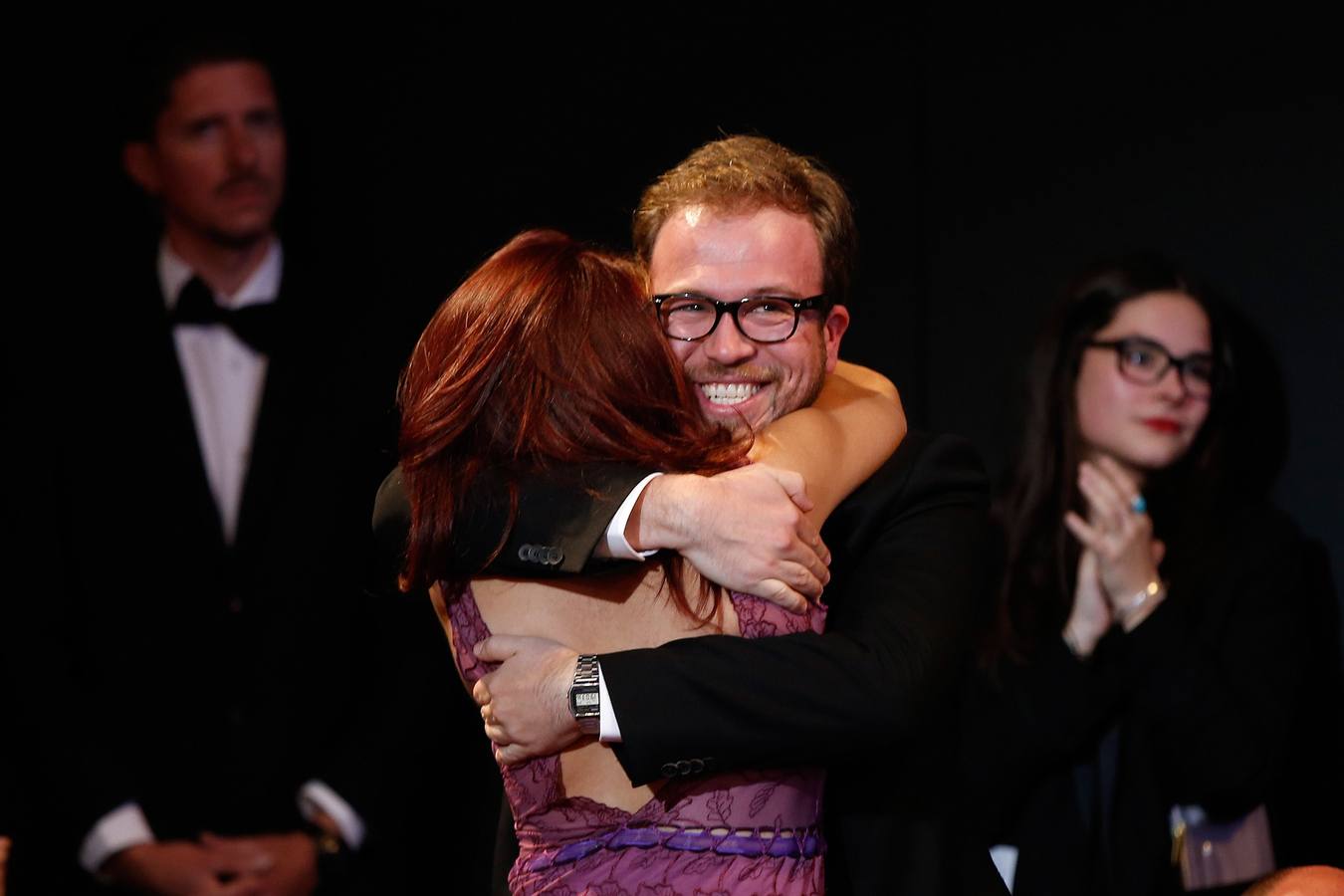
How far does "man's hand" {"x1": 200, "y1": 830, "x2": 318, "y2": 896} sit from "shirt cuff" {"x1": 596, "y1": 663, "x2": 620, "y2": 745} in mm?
1499

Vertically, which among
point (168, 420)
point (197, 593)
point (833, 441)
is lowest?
point (197, 593)

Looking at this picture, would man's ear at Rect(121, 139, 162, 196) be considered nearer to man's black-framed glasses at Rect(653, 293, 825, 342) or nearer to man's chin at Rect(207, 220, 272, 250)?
man's chin at Rect(207, 220, 272, 250)

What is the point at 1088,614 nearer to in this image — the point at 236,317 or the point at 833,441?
the point at 833,441

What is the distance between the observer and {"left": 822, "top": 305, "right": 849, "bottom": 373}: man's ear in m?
2.50

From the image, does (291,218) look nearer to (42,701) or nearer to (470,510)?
(42,701)

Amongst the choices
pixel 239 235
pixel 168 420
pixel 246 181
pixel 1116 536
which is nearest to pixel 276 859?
pixel 168 420

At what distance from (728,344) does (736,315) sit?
5cm

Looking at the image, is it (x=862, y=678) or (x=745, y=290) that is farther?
(x=745, y=290)

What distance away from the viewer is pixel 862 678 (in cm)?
199

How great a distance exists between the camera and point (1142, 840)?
134 inches

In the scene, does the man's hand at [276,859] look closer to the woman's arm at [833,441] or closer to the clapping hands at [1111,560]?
the woman's arm at [833,441]

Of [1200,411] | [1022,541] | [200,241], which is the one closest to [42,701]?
[200,241]

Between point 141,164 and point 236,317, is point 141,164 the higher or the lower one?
the higher one

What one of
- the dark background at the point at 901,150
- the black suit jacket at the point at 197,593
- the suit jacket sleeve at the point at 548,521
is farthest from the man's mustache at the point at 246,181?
the suit jacket sleeve at the point at 548,521
